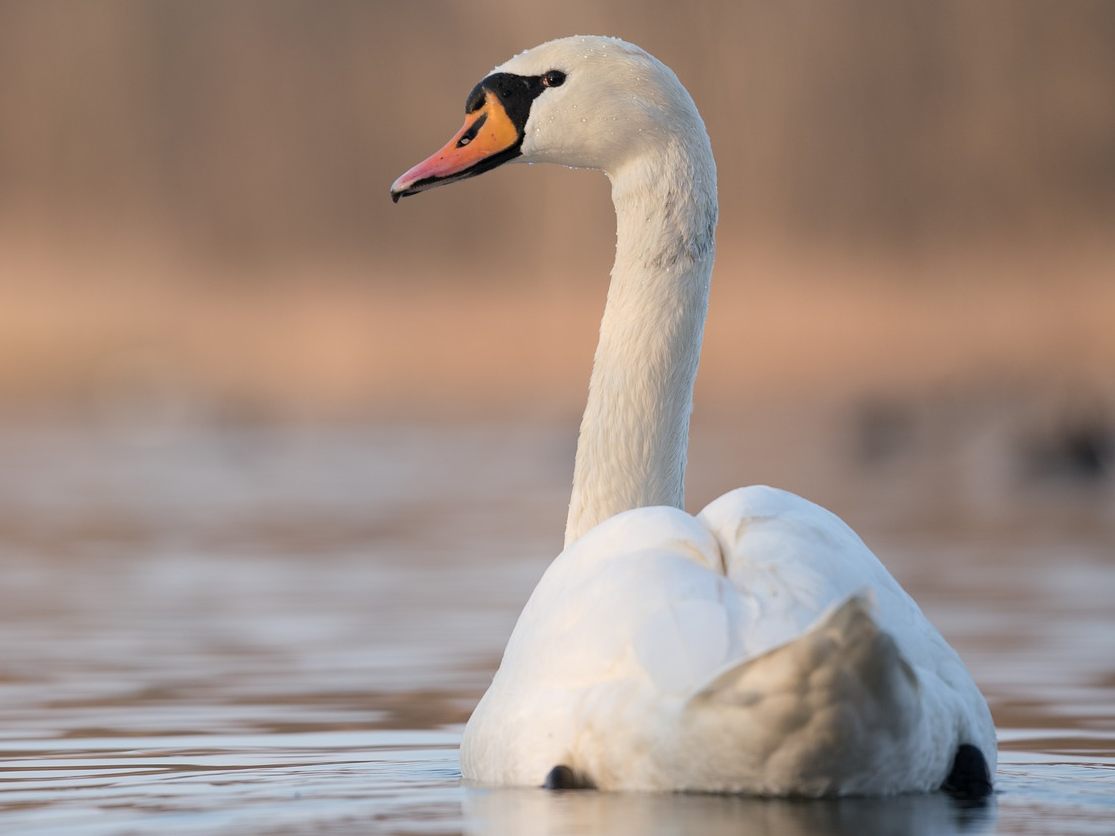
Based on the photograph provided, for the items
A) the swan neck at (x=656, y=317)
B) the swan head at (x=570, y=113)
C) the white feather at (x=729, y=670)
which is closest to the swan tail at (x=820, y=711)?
the white feather at (x=729, y=670)

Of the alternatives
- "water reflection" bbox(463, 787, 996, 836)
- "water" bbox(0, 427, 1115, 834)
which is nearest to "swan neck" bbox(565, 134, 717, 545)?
"water" bbox(0, 427, 1115, 834)

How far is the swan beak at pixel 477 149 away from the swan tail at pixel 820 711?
2.30m

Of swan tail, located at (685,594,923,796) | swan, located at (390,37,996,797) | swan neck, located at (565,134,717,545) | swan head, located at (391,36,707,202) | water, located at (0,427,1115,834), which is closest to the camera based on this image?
swan tail, located at (685,594,923,796)

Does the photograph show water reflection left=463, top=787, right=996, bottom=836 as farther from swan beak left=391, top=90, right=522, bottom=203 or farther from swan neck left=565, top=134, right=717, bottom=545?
swan beak left=391, top=90, right=522, bottom=203

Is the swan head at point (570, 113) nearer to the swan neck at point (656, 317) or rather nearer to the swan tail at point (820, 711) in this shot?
the swan neck at point (656, 317)

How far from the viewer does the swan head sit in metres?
6.04

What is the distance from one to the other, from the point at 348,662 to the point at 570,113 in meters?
2.28

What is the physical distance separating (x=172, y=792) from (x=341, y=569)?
598 cm

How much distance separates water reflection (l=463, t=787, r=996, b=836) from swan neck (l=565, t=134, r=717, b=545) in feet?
4.85

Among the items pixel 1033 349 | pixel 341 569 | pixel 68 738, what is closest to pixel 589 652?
pixel 68 738

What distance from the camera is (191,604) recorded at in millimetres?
9383

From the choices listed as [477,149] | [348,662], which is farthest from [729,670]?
[348,662]

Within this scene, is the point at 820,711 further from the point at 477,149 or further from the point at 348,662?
the point at 348,662

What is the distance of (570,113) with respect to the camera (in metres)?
6.08
